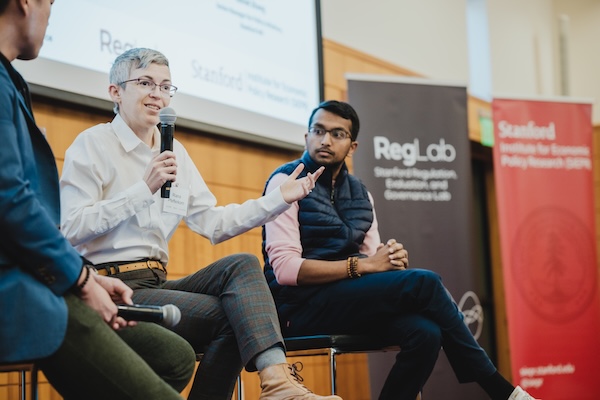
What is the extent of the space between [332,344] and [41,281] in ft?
4.69

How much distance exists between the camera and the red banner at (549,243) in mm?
5066

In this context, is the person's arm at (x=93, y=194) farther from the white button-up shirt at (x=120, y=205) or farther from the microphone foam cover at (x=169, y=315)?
the microphone foam cover at (x=169, y=315)

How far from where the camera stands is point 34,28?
152cm

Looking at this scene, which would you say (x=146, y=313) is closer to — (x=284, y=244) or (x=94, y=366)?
(x=94, y=366)

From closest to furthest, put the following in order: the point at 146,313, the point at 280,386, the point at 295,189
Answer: the point at 146,313, the point at 280,386, the point at 295,189

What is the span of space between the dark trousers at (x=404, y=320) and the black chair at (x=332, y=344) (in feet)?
0.14

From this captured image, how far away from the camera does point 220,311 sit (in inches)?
86.9

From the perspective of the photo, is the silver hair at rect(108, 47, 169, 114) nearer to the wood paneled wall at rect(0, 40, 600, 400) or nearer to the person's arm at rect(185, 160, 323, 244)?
the person's arm at rect(185, 160, 323, 244)

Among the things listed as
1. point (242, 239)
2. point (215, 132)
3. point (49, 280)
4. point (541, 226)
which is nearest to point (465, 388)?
point (541, 226)

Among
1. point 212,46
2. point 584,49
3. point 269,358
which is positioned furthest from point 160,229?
point 584,49

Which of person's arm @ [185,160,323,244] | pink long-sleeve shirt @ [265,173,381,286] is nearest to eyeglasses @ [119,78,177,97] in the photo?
person's arm @ [185,160,323,244]

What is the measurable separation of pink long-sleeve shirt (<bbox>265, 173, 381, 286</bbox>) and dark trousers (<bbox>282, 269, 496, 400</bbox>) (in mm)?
118

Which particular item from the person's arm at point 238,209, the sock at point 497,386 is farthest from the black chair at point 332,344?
the person's arm at point 238,209

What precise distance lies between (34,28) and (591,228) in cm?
472
